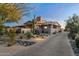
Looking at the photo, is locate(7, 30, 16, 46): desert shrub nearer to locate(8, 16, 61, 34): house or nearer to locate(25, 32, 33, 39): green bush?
locate(8, 16, 61, 34): house

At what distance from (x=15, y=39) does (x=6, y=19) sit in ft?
1.02

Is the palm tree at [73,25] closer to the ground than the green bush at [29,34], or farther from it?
farther from it

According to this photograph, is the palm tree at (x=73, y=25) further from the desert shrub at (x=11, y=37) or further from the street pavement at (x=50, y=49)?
the desert shrub at (x=11, y=37)

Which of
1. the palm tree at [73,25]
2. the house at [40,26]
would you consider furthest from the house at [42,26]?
the palm tree at [73,25]

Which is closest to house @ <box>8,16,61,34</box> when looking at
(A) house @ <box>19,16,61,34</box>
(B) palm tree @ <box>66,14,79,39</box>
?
(A) house @ <box>19,16,61,34</box>

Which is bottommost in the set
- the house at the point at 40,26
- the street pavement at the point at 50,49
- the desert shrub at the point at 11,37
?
the street pavement at the point at 50,49

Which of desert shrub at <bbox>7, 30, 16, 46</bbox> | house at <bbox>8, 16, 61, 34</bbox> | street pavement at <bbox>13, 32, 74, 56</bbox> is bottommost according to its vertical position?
street pavement at <bbox>13, 32, 74, 56</bbox>

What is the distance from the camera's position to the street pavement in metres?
3.62

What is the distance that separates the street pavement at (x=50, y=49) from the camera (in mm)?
3619

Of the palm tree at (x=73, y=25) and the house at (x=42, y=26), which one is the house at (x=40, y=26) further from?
the palm tree at (x=73, y=25)

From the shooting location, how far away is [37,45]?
370cm

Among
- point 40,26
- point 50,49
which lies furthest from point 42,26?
point 50,49

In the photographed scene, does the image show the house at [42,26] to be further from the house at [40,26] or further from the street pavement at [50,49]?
the street pavement at [50,49]

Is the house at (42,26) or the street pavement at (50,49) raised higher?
the house at (42,26)
